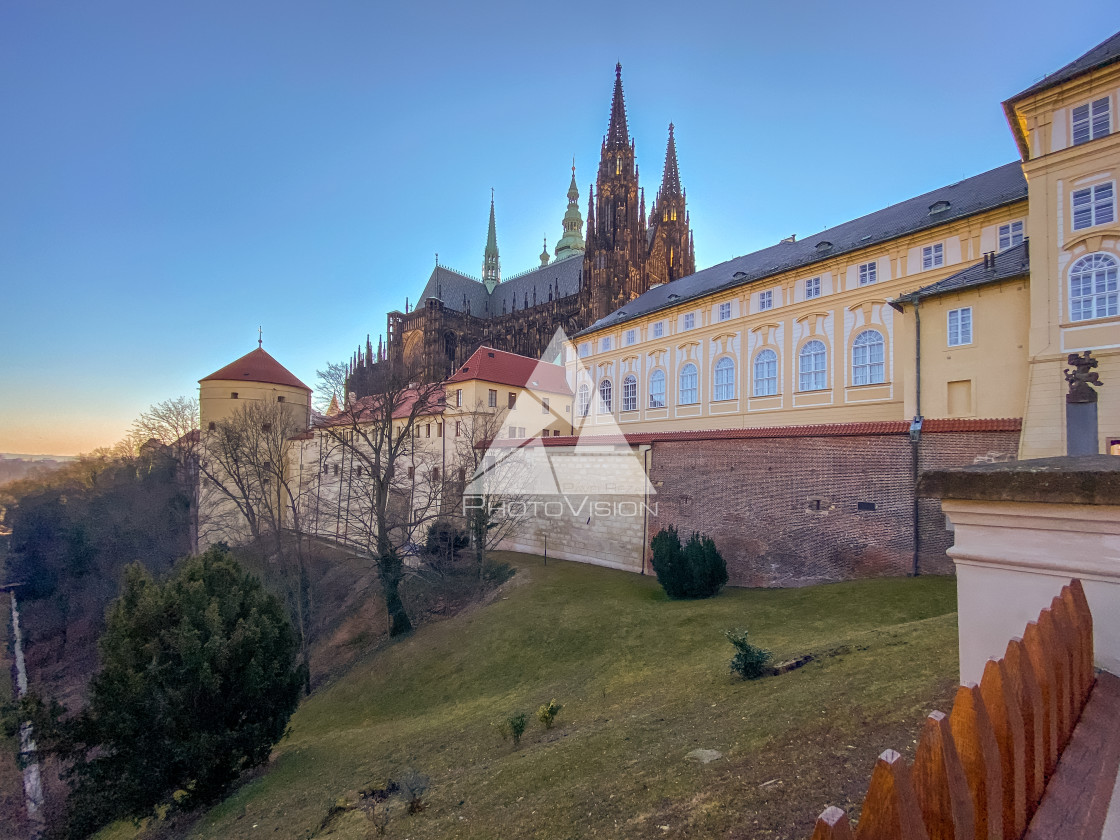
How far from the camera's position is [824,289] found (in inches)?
945

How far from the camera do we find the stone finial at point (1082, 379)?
12.3 meters

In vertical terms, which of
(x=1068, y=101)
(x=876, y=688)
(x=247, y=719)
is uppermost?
(x=1068, y=101)

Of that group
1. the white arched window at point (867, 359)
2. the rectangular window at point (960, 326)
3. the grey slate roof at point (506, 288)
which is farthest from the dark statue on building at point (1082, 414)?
the grey slate roof at point (506, 288)

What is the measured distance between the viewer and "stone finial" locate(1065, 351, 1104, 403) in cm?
1234

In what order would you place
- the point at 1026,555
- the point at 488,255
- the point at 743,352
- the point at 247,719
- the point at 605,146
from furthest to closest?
the point at 488,255 → the point at 605,146 → the point at 743,352 → the point at 247,719 → the point at 1026,555

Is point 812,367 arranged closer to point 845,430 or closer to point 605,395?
point 845,430

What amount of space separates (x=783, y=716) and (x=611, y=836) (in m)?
2.34

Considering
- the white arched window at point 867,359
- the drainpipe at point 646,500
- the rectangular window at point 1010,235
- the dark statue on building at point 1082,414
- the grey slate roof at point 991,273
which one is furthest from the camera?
the white arched window at point 867,359

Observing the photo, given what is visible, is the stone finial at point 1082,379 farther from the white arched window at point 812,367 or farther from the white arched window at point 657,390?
the white arched window at point 657,390

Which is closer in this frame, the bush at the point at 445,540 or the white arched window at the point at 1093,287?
the white arched window at the point at 1093,287

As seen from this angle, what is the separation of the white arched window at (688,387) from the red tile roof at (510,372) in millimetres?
12391

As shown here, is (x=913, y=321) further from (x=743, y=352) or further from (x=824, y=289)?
(x=743, y=352)

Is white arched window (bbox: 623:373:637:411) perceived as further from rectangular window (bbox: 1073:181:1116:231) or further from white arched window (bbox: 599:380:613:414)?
rectangular window (bbox: 1073:181:1116:231)

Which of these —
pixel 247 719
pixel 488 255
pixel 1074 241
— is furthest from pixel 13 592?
pixel 488 255
